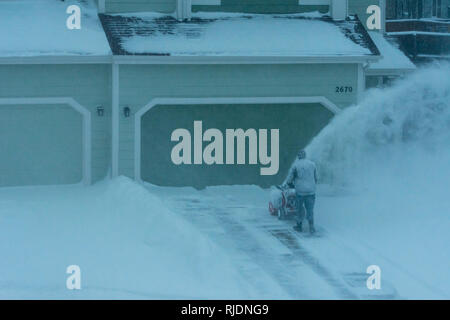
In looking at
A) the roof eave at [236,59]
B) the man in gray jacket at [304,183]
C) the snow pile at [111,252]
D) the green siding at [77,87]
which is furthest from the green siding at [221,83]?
the man in gray jacket at [304,183]

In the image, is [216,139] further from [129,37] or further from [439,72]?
[439,72]

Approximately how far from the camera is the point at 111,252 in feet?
48.0

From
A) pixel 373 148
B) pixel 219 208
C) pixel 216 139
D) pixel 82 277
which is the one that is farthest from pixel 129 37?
pixel 82 277

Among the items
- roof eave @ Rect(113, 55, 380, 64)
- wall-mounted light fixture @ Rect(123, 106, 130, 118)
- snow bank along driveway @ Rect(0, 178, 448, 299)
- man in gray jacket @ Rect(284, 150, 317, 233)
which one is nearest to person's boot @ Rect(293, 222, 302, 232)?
man in gray jacket @ Rect(284, 150, 317, 233)

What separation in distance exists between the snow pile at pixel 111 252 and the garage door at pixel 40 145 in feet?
6.95

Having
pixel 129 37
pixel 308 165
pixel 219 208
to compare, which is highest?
pixel 129 37

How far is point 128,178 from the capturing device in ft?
70.6

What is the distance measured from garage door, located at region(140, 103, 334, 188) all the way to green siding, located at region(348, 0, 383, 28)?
412 cm

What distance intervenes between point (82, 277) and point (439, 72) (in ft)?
42.1

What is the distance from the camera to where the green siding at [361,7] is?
82.5 ft

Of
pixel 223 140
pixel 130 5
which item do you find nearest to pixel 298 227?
pixel 223 140

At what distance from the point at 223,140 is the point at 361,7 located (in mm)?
6215

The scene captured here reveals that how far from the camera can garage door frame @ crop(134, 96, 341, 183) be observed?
71.1 ft

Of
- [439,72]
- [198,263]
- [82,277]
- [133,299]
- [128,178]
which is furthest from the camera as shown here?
[439,72]
